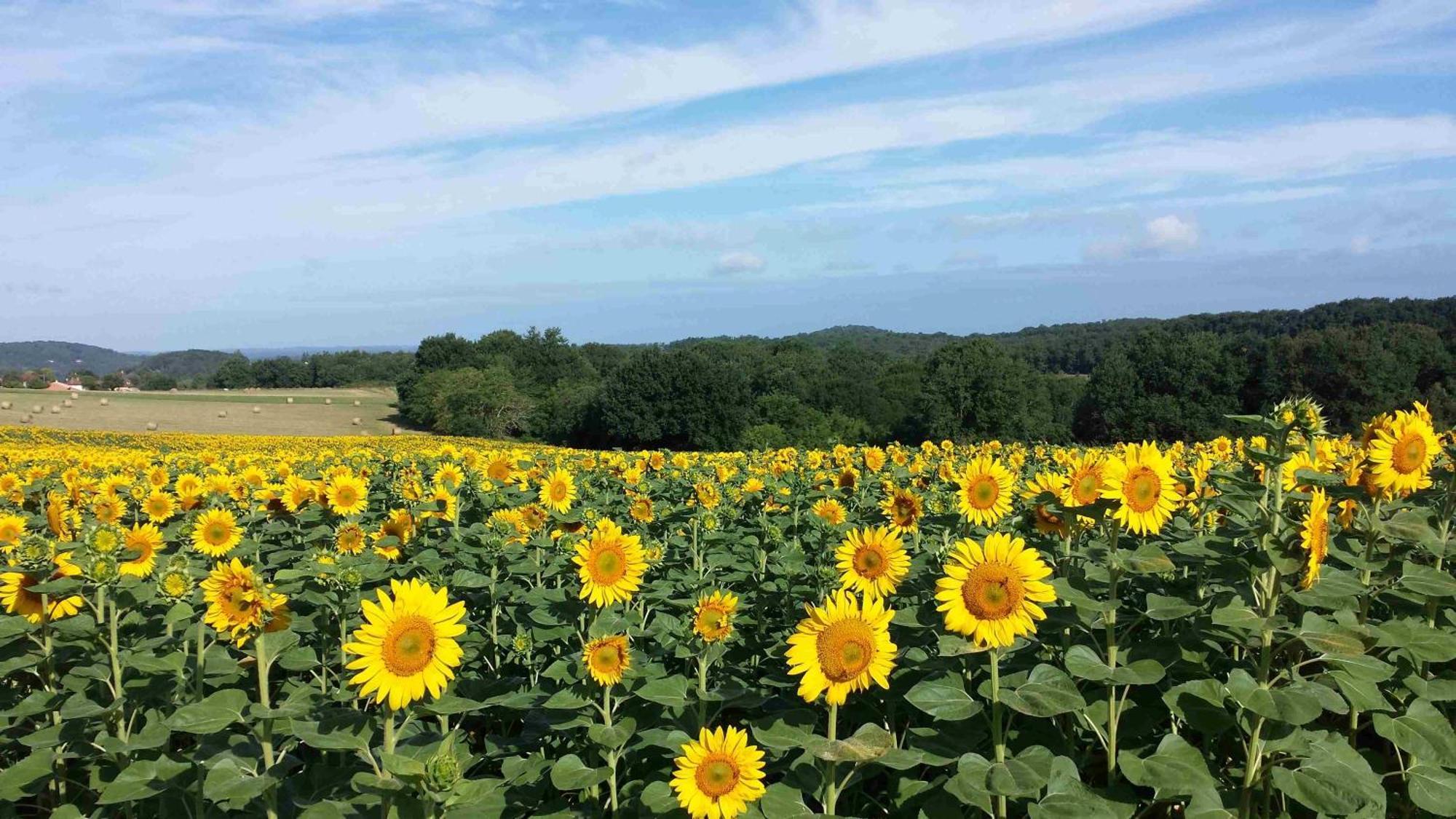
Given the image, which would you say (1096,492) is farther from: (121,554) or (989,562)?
(121,554)

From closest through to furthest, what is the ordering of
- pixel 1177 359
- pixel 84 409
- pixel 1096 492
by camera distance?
pixel 1096 492 < pixel 84 409 < pixel 1177 359

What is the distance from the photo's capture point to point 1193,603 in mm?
3154

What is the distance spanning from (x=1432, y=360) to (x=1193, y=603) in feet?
232

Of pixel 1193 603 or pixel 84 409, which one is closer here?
pixel 1193 603

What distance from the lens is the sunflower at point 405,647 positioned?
268cm

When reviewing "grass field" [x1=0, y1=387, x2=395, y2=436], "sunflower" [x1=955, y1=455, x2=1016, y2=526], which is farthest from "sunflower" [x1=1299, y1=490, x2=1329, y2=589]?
"grass field" [x1=0, y1=387, x2=395, y2=436]

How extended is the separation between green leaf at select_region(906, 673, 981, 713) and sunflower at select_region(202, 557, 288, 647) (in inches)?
85.1

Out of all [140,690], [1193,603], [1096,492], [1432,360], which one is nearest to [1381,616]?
[1193,603]

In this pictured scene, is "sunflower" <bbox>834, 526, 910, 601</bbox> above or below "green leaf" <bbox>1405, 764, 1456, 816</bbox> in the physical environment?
above

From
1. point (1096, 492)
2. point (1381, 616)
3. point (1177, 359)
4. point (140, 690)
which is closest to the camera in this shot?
point (1096, 492)

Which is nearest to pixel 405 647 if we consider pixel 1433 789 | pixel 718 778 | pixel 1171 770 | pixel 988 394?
pixel 718 778

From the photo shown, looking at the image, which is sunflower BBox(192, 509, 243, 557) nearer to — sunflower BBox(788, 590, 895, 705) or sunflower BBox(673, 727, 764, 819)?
sunflower BBox(673, 727, 764, 819)

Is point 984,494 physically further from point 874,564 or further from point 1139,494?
point 1139,494

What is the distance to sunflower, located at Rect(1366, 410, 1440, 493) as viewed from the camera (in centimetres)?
333
